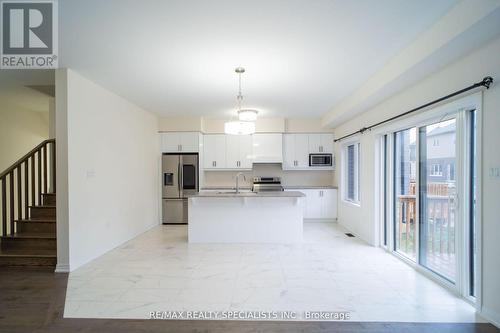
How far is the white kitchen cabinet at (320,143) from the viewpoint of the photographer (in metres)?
7.12

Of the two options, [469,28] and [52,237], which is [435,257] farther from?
[52,237]

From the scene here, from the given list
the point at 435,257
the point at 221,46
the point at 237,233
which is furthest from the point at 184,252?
the point at 435,257

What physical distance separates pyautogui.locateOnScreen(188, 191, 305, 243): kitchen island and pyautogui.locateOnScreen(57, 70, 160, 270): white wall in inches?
50.8

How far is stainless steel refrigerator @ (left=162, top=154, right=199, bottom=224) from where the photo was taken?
667cm

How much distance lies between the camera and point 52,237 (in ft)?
13.6

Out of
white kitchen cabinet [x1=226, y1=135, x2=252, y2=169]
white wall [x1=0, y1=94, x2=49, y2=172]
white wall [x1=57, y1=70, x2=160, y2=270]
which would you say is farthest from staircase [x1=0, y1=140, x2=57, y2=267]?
white kitchen cabinet [x1=226, y1=135, x2=252, y2=169]

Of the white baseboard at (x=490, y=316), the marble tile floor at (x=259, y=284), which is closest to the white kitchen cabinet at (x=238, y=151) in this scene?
the marble tile floor at (x=259, y=284)

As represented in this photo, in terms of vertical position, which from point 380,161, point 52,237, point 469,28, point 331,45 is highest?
point 331,45

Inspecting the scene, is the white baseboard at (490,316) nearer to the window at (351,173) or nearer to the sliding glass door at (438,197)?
the sliding glass door at (438,197)

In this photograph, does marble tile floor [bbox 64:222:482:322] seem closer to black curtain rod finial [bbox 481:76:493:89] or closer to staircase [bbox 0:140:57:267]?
staircase [bbox 0:140:57:267]

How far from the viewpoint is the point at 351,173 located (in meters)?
6.34

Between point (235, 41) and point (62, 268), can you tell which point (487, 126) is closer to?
point (235, 41)

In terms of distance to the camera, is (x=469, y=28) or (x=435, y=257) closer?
(x=469, y=28)

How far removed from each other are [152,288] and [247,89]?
3.15 meters
